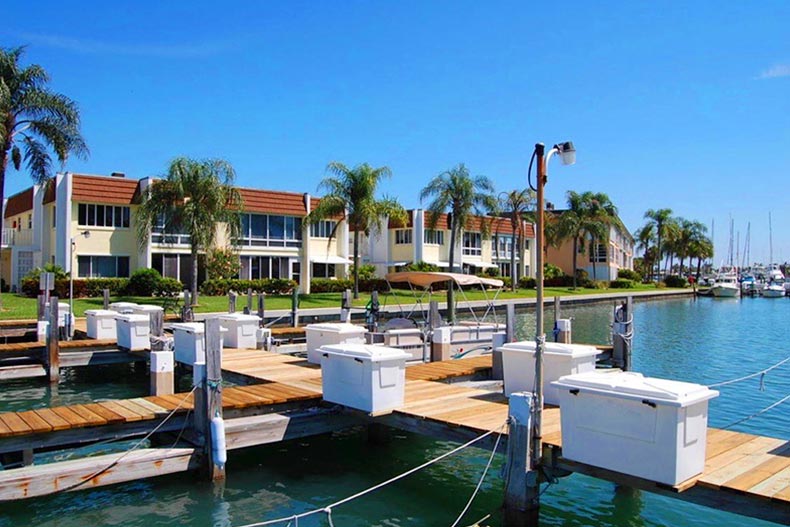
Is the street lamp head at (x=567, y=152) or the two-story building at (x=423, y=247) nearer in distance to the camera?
the street lamp head at (x=567, y=152)

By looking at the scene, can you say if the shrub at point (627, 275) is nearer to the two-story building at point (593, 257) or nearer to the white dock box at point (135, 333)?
the two-story building at point (593, 257)

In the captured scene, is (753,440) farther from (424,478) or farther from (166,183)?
(166,183)

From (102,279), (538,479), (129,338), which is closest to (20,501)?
(538,479)

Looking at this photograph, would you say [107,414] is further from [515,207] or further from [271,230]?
[515,207]

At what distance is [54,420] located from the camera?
379 inches

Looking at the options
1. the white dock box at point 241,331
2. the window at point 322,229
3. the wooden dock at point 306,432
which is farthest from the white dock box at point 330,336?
the window at point 322,229

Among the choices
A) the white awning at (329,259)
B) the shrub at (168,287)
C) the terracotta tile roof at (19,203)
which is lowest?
the shrub at (168,287)

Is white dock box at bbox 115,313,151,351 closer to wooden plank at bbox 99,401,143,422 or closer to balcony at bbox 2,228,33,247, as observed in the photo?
wooden plank at bbox 99,401,143,422

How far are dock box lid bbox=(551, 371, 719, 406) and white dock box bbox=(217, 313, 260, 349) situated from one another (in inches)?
482

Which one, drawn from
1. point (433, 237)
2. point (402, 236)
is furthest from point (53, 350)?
point (433, 237)

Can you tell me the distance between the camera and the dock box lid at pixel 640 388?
6891 millimetres

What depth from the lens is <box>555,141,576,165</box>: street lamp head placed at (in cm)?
884

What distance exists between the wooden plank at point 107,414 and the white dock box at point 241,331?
25.8 feet

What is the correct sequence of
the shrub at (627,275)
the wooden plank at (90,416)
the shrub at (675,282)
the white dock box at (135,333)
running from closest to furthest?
the wooden plank at (90,416)
the white dock box at (135,333)
the shrub at (627,275)
the shrub at (675,282)
